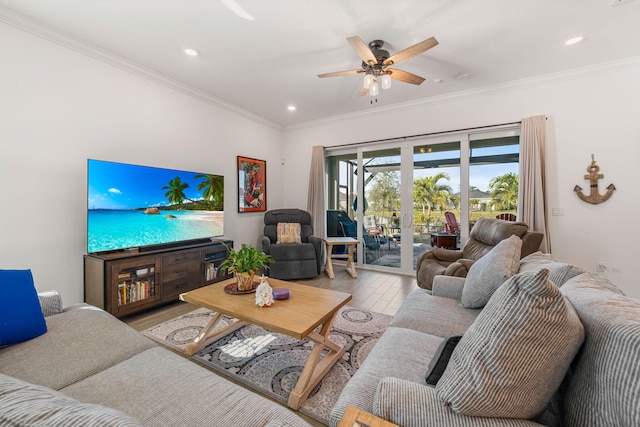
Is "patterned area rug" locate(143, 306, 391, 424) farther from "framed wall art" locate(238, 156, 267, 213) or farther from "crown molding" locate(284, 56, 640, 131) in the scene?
"crown molding" locate(284, 56, 640, 131)

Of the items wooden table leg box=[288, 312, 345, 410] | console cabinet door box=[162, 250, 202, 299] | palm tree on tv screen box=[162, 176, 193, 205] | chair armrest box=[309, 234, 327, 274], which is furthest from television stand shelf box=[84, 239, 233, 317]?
wooden table leg box=[288, 312, 345, 410]

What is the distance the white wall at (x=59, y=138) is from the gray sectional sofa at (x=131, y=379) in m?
1.43

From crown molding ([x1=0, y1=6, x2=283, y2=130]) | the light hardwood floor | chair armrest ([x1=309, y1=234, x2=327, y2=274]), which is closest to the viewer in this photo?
crown molding ([x1=0, y1=6, x2=283, y2=130])

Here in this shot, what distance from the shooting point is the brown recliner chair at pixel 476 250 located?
2.54m

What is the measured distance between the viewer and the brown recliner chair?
254 cm

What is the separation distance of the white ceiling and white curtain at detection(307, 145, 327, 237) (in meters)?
1.55

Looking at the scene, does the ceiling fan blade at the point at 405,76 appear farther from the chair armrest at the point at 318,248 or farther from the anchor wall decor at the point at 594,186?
the chair armrest at the point at 318,248

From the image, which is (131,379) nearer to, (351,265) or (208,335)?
(208,335)

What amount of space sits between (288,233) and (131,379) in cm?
337

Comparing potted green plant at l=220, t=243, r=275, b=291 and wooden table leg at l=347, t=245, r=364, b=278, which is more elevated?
potted green plant at l=220, t=243, r=275, b=291

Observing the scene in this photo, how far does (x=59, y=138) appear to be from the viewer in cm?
250

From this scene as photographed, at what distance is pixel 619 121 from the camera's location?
2953 millimetres

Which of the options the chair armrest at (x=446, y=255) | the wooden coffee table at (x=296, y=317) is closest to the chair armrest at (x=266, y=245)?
the wooden coffee table at (x=296, y=317)

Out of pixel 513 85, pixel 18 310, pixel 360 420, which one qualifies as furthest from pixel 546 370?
pixel 513 85
